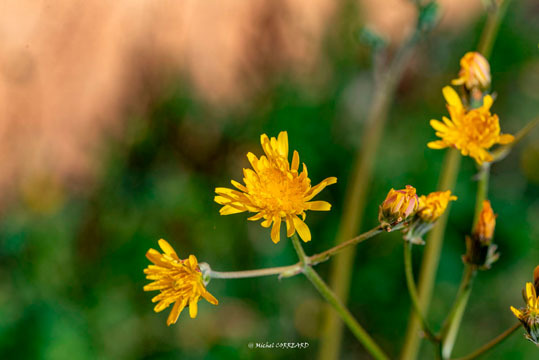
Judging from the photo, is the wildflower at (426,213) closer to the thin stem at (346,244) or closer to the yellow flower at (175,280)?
the thin stem at (346,244)

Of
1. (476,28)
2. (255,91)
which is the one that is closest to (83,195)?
(255,91)

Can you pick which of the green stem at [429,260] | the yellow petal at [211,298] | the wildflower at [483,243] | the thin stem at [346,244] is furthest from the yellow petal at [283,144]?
the green stem at [429,260]

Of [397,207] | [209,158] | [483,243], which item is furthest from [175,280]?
[209,158]

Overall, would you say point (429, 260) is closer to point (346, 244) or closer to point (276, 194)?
point (346, 244)

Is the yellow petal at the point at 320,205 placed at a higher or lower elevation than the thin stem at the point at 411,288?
higher

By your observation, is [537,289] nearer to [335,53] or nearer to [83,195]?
[335,53]
